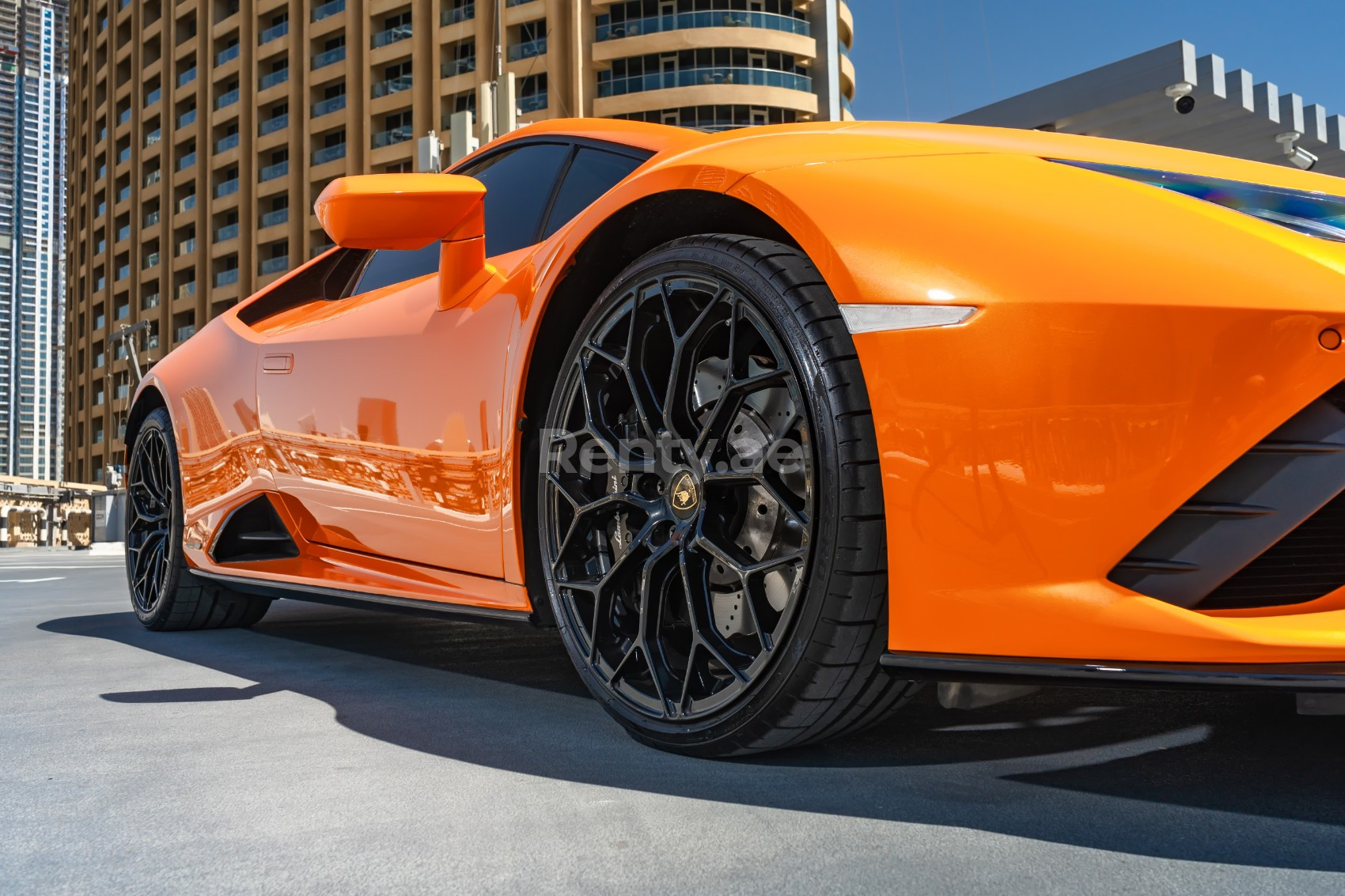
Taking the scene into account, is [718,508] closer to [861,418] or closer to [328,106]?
[861,418]

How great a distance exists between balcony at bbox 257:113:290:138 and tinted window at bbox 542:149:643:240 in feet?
161

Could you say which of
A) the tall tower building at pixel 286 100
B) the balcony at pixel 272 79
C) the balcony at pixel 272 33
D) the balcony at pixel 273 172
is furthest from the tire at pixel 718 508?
the balcony at pixel 272 33

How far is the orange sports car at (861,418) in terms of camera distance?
1287 millimetres

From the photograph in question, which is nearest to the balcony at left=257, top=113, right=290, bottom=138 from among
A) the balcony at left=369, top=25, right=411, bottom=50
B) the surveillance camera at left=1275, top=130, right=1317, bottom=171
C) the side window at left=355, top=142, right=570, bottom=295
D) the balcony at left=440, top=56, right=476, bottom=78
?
the balcony at left=369, top=25, right=411, bottom=50

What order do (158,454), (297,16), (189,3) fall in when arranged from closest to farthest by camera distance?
(158,454) → (297,16) → (189,3)

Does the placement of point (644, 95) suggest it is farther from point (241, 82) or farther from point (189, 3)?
point (189, 3)

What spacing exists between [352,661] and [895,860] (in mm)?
2063

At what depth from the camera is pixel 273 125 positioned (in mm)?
47594

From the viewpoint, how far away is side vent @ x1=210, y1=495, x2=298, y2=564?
3.05 metres

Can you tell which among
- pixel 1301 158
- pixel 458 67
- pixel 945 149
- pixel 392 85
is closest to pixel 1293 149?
pixel 1301 158

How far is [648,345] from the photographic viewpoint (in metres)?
1.92

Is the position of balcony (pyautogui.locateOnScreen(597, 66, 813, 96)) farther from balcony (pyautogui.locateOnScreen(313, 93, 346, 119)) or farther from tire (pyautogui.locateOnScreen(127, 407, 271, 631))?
tire (pyautogui.locateOnScreen(127, 407, 271, 631))

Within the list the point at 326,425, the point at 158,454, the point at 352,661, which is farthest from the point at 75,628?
the point at 326,425

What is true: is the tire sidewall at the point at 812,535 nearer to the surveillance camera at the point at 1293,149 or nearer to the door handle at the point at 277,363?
the door handle at the point at 277,363
